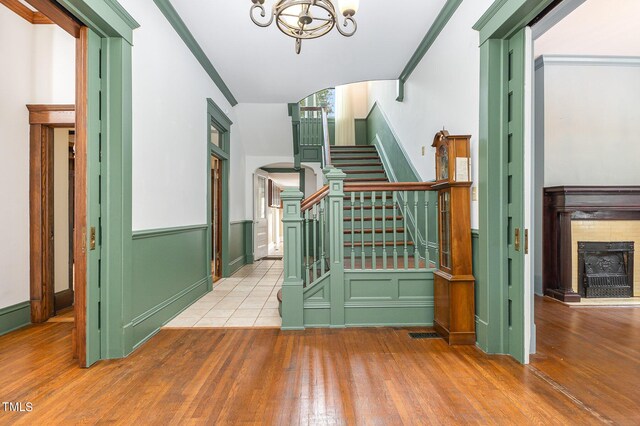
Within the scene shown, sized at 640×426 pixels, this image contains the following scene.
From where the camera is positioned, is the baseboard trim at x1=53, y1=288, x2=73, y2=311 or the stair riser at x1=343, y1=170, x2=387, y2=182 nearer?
the baseboard trim at x1=53, y1=288, x2=73, y2=311

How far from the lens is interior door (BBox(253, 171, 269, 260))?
7.62 metres

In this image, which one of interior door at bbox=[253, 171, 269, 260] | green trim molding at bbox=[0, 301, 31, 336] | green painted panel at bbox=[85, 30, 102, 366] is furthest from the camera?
interior door at bbox=[253, 171, 269, 260]

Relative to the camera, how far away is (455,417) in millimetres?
1756

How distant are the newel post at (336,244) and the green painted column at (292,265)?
0.94 ft

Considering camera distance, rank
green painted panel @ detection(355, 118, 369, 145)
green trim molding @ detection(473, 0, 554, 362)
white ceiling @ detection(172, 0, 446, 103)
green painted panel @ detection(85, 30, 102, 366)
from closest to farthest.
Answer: green painted panel @ detection(85, 30, 102, 366), green trim molding @ detection(473, 0, 554, 362), white ceiling @ detection(172, 0, 446, 103), green painted panel @ detection(355, 118, 369, 145)

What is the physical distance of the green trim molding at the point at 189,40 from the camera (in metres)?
3.14

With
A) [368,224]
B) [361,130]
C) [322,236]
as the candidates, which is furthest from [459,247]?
[361,130]

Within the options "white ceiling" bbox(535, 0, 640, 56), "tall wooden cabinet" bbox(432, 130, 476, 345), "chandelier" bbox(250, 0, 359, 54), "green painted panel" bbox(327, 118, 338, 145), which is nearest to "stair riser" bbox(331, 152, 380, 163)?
"green painted panel" bbox(327, 118, 338, 145)

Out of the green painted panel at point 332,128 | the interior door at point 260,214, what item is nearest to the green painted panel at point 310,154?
the interior door at point 260,214

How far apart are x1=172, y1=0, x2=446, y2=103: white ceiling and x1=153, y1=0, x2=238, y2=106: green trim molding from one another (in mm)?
52

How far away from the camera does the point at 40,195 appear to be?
332cm

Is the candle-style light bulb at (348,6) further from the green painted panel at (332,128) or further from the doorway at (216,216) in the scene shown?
the green painted panel at (332,128)

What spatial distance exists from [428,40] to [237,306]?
3.71 m

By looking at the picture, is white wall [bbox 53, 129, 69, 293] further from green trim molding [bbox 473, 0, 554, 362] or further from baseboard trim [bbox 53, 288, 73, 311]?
green trim molding [bbox 473, 0, 554, 362]
